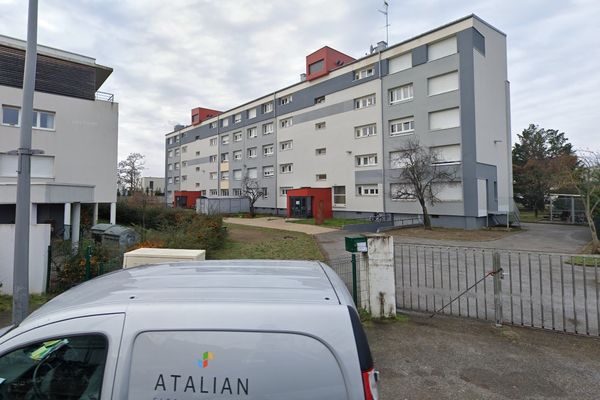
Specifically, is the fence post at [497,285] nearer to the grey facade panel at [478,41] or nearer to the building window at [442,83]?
the building window at [442,83]

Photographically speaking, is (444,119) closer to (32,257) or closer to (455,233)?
(455,233)

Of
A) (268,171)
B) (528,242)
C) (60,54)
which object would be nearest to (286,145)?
(268,171)

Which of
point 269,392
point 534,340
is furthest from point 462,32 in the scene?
point 269,392

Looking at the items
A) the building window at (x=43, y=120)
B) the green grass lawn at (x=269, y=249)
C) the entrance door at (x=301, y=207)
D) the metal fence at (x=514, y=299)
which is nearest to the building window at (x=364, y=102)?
the entrance door at (x=301, y=207)

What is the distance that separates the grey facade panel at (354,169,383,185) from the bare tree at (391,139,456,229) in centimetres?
264

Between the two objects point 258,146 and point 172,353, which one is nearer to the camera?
point 172,353

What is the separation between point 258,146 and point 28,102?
35907mm

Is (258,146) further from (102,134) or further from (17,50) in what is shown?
(17,50)

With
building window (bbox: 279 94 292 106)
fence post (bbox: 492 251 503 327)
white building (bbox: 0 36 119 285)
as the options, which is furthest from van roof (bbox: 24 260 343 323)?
building window (bbox: 279 94 292 106)

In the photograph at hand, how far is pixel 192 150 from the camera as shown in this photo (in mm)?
52125

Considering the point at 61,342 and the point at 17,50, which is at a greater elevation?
the point at 17,50

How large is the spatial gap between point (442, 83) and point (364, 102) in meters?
6.97

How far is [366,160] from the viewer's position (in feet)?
91.8

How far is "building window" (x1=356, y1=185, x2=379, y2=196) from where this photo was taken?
2684 centimetres
